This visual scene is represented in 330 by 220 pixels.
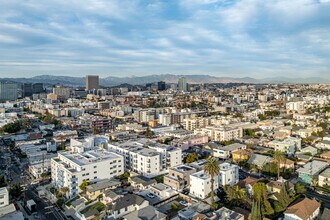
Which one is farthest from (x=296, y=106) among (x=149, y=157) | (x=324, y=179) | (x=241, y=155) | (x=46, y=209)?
(x=46, y=209)

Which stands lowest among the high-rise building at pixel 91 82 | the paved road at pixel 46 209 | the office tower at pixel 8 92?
the paved road at pixel 46 209

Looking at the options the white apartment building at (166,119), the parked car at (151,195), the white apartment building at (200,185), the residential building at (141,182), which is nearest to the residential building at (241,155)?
the white apartment building at (200,185)

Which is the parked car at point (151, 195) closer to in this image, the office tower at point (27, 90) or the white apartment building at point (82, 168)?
the white apartment building at point (82, 168)

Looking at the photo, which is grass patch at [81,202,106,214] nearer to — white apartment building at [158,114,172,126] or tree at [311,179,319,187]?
tree at [311,179,319,187]

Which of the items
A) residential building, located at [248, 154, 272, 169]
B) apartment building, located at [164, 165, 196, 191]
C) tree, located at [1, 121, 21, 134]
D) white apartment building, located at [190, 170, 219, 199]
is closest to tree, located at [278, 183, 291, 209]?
white apartment building, located at [190, 170, 219, 199]

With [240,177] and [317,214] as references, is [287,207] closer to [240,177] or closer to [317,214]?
[317,214]

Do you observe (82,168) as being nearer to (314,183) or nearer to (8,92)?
(314,183)
